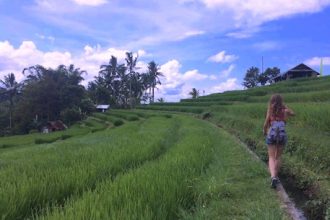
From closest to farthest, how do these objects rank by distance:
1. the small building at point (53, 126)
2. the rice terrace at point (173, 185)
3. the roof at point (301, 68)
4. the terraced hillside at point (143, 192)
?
the terraced hillside at point (143, 192) → the rice terrace at point (173, 185) → the roof at point (301, 68) → the small building at point (53, 126)

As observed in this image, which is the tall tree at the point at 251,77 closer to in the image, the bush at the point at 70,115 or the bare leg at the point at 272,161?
the bush at the point at 70,115

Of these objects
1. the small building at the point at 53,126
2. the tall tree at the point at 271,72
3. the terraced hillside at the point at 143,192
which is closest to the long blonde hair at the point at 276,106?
the terraced hillside at the point at 143,192

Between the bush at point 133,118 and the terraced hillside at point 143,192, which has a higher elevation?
the terraced hillside at point 143,192

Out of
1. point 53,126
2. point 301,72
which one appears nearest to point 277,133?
point 301,72

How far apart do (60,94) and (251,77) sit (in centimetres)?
2648

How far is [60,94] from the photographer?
49188 mm

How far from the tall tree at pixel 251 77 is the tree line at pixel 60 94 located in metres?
14.7

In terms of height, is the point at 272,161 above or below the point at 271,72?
below

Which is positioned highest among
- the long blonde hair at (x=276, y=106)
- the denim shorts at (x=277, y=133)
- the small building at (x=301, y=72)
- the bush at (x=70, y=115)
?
the small building at (x=301, y=72)

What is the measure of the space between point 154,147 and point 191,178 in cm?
452

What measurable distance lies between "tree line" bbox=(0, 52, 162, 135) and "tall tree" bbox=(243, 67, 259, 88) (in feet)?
48.1

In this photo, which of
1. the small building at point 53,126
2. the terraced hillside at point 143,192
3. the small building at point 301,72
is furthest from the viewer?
the small building at point 53,126

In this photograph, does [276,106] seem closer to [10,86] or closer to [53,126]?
[53,126]

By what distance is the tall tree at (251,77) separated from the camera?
60.2m
